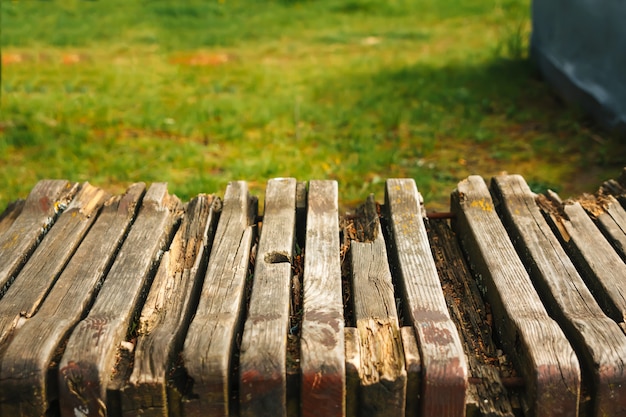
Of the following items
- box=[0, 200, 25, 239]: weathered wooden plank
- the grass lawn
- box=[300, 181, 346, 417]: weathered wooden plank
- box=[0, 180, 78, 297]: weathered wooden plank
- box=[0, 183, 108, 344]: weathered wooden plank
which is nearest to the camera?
box=[300, 181, 346, 417]: weathered wooden plank

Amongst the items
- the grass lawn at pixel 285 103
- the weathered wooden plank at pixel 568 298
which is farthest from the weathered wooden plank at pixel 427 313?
the grass lawn at pixel 285 103

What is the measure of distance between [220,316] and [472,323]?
873 mm

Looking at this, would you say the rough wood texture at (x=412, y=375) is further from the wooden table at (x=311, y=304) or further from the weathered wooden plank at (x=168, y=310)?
Result: the weathered wooden plank at (x=168, y=310)

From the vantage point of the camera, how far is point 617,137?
554cm

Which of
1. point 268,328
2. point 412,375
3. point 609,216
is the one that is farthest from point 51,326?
point 609,216

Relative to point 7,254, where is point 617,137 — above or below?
above

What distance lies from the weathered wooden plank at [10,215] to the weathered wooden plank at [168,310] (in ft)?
2.48

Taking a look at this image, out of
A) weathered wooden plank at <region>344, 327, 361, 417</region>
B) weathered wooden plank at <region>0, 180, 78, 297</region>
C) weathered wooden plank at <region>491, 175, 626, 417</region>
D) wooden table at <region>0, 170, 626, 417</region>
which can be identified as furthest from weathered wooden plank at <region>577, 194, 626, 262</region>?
weathered wooden plank at <region>0, 180, 78, 297</region>

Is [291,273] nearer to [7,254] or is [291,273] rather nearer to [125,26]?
[7,254]

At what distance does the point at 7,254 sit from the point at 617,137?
4394 millimetres

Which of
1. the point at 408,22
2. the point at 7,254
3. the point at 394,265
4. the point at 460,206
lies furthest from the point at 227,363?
the point at 408,22

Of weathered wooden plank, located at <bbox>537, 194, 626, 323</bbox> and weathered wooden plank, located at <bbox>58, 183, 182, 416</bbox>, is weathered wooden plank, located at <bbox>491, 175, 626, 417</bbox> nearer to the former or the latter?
weathered wooden plank, located at <bbox>537, 194, 626, 323</bbox>

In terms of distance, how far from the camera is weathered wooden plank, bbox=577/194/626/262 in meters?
2.89

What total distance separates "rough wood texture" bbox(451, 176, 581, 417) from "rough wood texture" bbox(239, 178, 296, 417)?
696 mm
